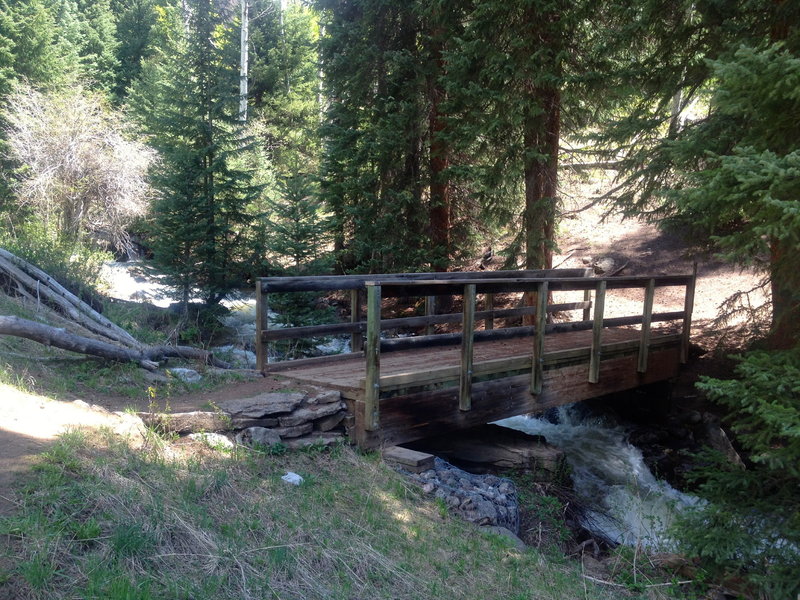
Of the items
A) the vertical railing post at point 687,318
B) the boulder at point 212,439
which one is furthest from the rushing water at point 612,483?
the boulder at point 212,439

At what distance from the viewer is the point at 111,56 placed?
32875 mm

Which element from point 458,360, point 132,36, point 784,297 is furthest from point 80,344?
point 132,36

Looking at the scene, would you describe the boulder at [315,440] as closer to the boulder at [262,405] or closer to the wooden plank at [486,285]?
the boulder at [262,405]

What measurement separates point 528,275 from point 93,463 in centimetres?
727

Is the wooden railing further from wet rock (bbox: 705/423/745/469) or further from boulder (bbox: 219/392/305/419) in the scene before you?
wet rock (bbox: 705/423/745/469)

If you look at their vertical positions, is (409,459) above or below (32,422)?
below

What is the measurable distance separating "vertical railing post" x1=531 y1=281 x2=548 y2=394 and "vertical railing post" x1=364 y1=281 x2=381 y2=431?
2370 mm

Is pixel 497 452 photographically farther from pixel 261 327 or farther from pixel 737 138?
pixel 737 138

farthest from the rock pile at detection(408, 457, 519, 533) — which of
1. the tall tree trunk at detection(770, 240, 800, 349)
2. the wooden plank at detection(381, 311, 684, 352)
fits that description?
the tall tree trunk at detection(770, 240, 800, 349)

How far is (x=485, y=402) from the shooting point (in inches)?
262

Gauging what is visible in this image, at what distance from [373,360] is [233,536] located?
2290 millimetres

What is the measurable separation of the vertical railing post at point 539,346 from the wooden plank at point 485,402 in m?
0.10

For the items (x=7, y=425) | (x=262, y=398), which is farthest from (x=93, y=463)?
(x=262, y=398)

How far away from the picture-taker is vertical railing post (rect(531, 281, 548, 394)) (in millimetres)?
6930
